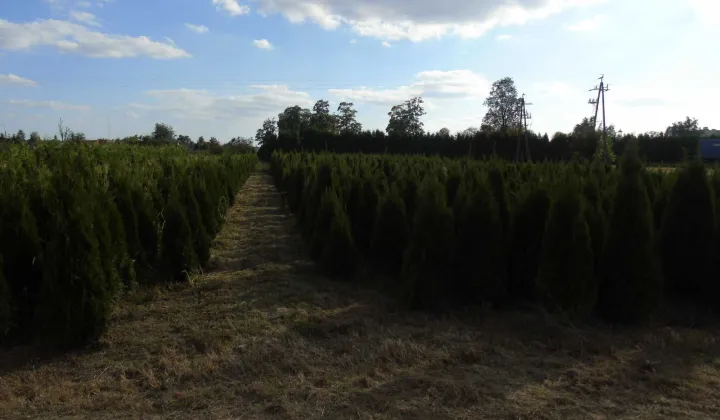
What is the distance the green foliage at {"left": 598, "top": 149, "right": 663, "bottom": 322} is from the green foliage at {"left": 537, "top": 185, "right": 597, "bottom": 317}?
297mm

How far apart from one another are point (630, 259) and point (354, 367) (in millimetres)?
3030

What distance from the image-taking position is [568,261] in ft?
16.0

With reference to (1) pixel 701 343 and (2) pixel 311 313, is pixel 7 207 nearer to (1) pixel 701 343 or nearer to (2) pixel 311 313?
(2) pixel 311 313

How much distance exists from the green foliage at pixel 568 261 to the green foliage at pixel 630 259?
0.98 feet

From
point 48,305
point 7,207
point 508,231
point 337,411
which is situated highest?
point 7,207

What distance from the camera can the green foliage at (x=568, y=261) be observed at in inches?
191

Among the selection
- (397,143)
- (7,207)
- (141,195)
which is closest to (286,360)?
(7,207)

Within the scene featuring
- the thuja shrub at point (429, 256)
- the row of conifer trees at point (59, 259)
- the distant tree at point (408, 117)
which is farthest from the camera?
the distant tree at point (408, 117)

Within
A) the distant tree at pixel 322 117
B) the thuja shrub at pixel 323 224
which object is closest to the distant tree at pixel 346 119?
the distant tree at pixel 322 117

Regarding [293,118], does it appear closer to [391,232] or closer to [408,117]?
[408,117]

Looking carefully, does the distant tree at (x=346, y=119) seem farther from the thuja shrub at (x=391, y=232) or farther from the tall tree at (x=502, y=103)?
the thuja shrub at (x=391, y=232)

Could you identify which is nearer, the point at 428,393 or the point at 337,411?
the point at 337,411

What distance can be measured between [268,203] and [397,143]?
109 feet

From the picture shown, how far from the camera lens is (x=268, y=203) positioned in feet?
59.9
